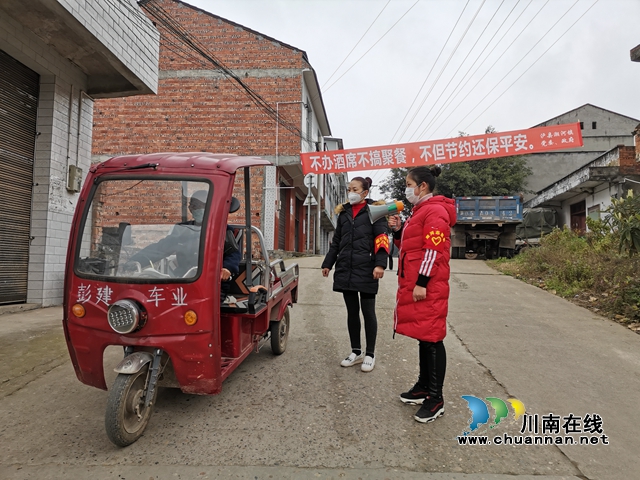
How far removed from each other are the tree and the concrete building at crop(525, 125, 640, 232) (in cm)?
446

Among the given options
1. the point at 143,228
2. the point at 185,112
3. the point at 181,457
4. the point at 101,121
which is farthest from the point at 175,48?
the point at 181,457

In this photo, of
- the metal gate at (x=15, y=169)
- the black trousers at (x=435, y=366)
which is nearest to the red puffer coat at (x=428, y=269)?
the black trousers at (x=435, y=366)

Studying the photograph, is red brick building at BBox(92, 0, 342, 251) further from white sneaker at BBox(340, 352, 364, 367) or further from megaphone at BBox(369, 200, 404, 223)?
megaphone at BBox(369, 200, 404, 223)

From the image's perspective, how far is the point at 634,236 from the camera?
211 inches

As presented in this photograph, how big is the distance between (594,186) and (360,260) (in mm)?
16289

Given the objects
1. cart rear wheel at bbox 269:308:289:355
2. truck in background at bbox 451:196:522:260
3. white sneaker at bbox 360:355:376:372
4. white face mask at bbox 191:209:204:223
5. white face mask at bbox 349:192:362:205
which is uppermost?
truck in background at bbox 451:196:522:260

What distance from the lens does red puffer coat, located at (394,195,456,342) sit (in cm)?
284

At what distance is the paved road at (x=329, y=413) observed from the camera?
231 centimetres

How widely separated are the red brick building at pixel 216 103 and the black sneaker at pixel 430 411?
11.1m

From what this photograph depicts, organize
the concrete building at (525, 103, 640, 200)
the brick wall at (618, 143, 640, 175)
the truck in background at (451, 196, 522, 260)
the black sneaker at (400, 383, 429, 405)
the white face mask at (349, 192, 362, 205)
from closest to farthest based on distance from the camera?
the black sneaker at (400, 383, 429, 405)
the white face mask at (349, 192, 362, 205)
the brick wall at (618, 143, 640, 175)
the truck in background at (451, 196, 522, 260)
the concrete building at (525, 103, 640, 200)

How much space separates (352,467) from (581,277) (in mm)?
7464

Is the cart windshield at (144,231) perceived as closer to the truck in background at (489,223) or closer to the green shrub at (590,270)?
the green shrub at (590,270)

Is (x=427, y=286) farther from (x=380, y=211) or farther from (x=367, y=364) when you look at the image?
(x=367, y=364)

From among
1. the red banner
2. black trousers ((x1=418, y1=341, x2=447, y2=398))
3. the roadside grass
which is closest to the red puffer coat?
black trousers ((x1=418, y1=341, x2=447, y2=398))
